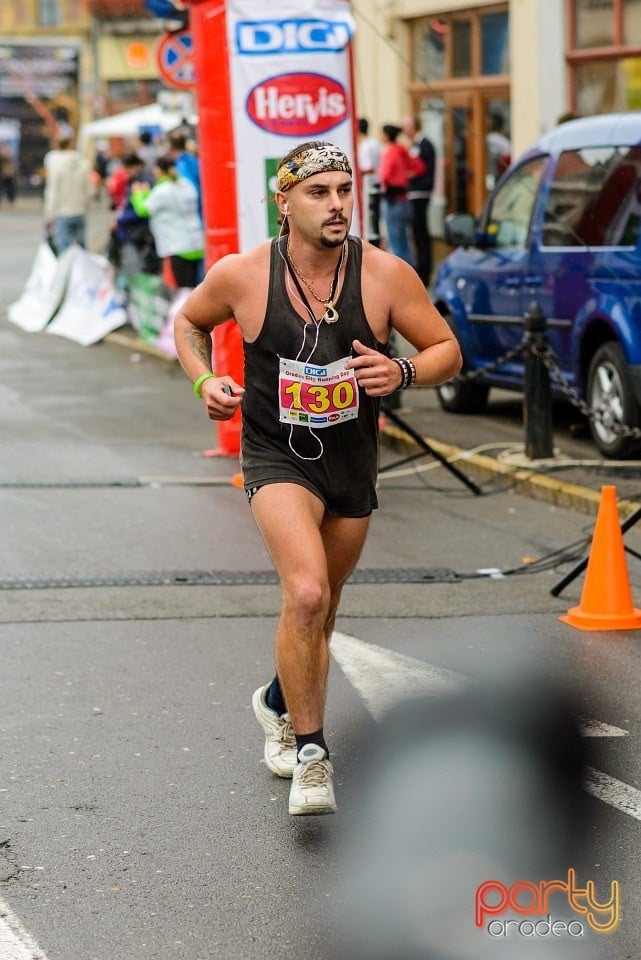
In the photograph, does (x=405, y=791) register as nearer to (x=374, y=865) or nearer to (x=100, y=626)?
(x=374, y=865)

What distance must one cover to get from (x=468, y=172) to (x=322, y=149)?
19.5 metres

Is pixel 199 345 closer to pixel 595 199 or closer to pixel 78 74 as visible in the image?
pixel 595 199

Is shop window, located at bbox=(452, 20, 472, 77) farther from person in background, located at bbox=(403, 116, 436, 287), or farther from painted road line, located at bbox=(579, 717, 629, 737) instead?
painted road line, located at bbox=(579, 717, 629, 737)

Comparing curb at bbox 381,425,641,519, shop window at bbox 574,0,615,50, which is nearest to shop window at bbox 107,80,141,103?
shop window at bbox 574,0,615,50

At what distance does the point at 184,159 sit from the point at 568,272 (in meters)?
7.66

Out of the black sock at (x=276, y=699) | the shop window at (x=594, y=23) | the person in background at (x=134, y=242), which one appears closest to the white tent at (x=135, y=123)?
the person in background at (x=134, y=242)

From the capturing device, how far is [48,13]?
3066 inches

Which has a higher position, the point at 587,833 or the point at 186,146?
the point at 186,146

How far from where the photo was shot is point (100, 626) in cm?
780

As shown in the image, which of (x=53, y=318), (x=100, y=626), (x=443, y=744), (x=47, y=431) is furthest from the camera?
(x=53, y=318)

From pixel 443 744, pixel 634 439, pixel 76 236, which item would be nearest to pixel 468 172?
pixel 76 236

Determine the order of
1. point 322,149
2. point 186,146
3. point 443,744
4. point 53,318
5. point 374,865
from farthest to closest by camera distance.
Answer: point 53,318 < point 186,146 < point 443,744 < point 322,149 < point 374,865

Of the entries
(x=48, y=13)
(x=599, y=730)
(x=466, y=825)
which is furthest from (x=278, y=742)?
(x=48, y=13)

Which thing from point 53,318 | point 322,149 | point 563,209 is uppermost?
point 322,149
